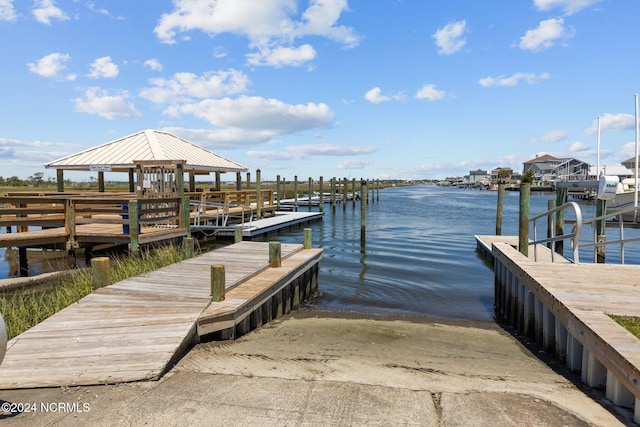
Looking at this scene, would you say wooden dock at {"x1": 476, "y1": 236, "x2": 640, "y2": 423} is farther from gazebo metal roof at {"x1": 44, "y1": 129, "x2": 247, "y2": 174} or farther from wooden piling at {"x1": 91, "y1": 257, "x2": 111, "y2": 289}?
gazebo metal roof at {"x1": 44, "y1": 129, "x2": 247, "y2": 174}

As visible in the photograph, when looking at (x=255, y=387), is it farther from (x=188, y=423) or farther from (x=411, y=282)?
(x=411, y=282)

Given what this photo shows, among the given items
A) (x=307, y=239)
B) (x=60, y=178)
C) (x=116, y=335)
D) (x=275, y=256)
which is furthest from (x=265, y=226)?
(x=116, y=335)

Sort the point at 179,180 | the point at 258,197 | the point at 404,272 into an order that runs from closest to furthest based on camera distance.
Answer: the point at 179,180, the point at 404,272, the point at 258,197

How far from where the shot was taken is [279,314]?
26.4 ft

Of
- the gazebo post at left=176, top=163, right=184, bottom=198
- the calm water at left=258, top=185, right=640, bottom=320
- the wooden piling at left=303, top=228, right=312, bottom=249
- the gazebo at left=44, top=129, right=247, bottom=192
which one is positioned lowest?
the calm water at left=258, top=185, right=640, bottom=320

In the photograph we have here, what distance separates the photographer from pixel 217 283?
244 inches

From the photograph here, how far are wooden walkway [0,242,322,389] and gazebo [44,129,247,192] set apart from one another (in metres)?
7.23

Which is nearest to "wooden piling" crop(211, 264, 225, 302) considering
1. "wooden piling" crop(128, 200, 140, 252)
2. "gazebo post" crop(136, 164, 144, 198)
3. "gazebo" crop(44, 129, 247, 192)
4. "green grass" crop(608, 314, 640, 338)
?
"green grass" crop(608, 314, 640, 338)

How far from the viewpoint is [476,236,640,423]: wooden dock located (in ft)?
12.5

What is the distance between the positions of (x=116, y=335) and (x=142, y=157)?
1132 cm

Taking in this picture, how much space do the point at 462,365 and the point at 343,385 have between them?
1940mm

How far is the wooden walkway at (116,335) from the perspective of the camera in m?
4.19

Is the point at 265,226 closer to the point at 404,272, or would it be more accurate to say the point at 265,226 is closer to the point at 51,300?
the point at 404,272

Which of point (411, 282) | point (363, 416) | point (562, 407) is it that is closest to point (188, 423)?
point (363, 416)
